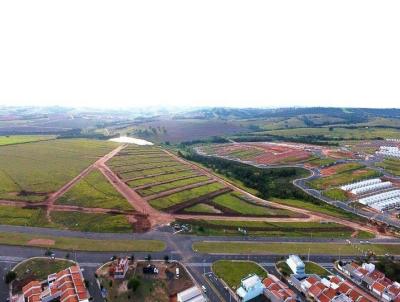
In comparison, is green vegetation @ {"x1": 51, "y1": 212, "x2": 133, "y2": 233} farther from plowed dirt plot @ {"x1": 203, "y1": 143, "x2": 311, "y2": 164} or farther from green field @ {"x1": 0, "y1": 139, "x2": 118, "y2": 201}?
plowed dirt plot @ {"x1": 203, "y1": 143, "x2": 311, "y2": 164}

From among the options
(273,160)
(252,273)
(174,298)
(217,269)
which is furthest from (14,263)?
(273,160)

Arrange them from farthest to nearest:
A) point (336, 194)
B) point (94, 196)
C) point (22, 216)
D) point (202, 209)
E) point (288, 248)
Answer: point (336, 194)
point (94, 196)
point (202, 209)
point (22, 216)
point (288, 248)

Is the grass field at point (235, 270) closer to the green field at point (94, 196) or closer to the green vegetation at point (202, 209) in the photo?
the green vegetation at point (202, 209)

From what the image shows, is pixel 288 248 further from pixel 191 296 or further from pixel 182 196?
pixel 182 196

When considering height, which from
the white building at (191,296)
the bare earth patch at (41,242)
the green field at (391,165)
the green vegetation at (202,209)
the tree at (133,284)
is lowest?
the green field at (391,165)

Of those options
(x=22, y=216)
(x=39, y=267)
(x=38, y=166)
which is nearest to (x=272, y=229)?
(x=39, y=267)

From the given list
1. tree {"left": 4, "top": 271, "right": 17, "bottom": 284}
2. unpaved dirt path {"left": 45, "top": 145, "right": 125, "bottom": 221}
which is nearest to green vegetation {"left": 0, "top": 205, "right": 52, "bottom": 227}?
unpaved dirt path {"left": 45, "top": 145, "right": 125, "bottom": 221}

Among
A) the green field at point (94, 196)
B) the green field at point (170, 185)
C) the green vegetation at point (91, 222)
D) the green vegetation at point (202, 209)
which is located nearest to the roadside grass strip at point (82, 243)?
the green vegetation at point (91, 222)
